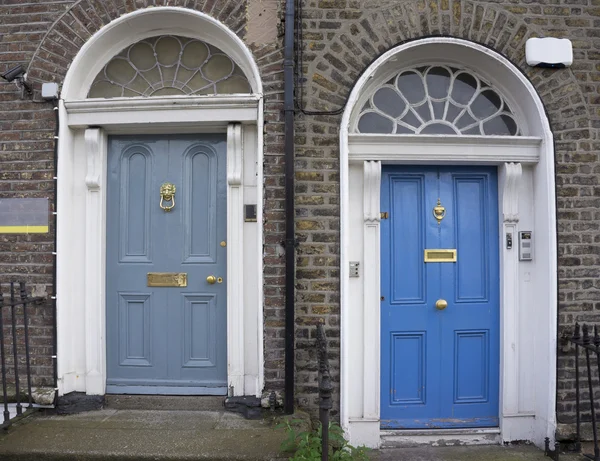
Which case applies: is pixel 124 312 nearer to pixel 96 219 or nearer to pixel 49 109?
pixel 96 219

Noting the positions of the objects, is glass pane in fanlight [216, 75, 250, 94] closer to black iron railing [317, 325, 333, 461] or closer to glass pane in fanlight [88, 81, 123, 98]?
glass pane in fanlight [88, 81, 123, 98]

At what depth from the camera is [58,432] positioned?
130 inches

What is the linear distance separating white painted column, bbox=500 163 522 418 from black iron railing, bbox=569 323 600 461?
44cm

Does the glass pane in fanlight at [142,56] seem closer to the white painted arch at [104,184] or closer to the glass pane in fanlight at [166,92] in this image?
the white painted arch at [104,184]

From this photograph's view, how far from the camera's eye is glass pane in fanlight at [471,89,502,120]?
3.94 m

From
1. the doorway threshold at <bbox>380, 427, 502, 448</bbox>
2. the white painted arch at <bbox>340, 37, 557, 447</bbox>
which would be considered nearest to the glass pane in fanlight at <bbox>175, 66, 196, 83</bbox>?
the white painted arch at <bbox>340, 37, 557, 447</bbox>

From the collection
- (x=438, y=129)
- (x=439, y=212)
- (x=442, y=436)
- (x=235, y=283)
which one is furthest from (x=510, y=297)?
(x=235, y=283)

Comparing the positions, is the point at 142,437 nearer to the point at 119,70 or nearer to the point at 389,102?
the point at 119,70

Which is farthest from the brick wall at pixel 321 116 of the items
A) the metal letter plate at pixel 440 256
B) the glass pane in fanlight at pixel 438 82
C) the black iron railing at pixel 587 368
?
the metal letter plate at pixel 440 256

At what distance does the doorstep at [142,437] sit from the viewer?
3.03 m

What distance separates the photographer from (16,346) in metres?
3.61

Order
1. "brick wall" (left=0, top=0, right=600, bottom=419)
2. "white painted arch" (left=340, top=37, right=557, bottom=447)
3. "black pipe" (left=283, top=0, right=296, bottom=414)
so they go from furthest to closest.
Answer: "white painted arch" (left=340, top=37, right=557, bottom=447) < "brick wall" (left=0, top=0, right=600, bottom=419) < "black pipe" (left=283, top=0, right=296, bottom=414)

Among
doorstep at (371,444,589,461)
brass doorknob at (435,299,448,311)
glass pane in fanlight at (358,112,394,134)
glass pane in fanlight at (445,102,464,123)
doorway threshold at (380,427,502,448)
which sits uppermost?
glass pane in fanlight at (445,102,464,123)

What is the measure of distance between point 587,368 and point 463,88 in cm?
247
